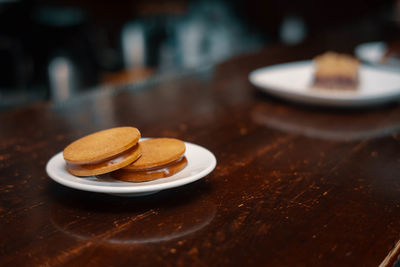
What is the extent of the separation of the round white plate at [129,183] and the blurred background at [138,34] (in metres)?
0.80

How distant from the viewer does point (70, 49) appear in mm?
2844

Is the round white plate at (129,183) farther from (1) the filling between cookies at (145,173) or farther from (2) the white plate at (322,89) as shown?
(2) the white plate at (322,89)

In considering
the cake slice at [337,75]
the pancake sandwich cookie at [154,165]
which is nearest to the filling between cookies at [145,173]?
the pancake sandwich cookie at [154,165]

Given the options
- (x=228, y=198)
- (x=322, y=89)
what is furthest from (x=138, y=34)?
(x=228, y=198)

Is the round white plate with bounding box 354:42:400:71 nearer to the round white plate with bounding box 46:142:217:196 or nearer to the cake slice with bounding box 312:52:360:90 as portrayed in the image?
the cake slice with bounding box 312:52:360:90

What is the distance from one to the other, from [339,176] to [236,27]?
3.93m

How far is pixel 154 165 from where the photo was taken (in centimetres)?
56

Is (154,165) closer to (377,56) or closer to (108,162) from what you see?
(108,162)

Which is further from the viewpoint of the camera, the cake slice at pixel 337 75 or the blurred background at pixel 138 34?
the blurred background at pixel 138 34

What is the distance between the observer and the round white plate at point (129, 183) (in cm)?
54

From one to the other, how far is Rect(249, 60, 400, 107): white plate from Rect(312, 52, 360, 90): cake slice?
0.05 feet

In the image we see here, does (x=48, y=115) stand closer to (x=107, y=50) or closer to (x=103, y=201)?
(x=103, y=201)

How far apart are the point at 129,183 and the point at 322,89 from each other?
693mm

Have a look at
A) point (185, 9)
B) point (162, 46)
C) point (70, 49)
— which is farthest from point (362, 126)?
point (185, 9)
